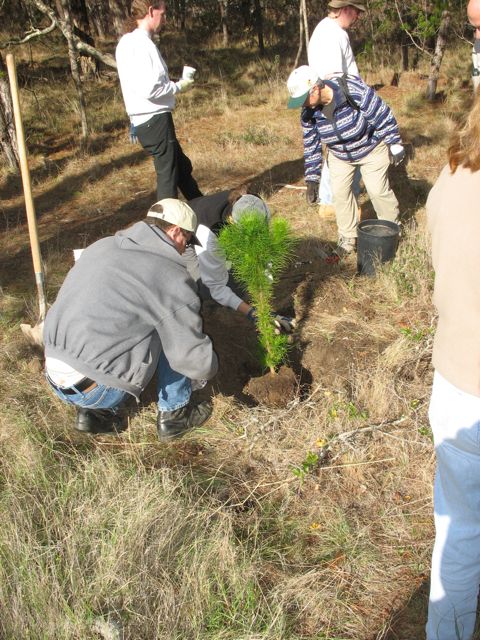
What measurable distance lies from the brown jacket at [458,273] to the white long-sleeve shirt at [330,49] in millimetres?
3584

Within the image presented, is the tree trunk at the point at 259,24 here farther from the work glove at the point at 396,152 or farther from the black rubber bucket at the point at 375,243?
the black rubber bucket at the point at 375,243

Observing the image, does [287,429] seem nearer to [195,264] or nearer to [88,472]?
[88,472]

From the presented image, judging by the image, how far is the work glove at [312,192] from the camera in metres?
5.50

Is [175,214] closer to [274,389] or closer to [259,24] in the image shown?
[274,389]

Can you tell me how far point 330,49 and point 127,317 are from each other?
3296mm

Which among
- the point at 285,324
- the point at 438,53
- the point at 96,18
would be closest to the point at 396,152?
the point at 285,324

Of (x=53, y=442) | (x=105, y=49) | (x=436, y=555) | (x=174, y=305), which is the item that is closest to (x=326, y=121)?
(x=174, y=305)

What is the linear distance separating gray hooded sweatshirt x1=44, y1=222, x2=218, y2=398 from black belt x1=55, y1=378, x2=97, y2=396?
0.28ft

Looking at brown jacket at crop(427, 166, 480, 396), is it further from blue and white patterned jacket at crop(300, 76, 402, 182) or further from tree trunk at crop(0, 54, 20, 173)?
tree trunk at crop(0, 54, 20, 173)

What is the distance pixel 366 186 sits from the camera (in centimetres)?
449

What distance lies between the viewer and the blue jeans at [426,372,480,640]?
1.42 meters

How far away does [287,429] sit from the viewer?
2895 mm

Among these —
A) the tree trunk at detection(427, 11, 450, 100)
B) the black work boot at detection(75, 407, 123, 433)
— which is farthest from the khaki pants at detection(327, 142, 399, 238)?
the tree trunk at detection(427, 11, 450, 100)

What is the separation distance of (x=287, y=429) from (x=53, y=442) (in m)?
1.25
